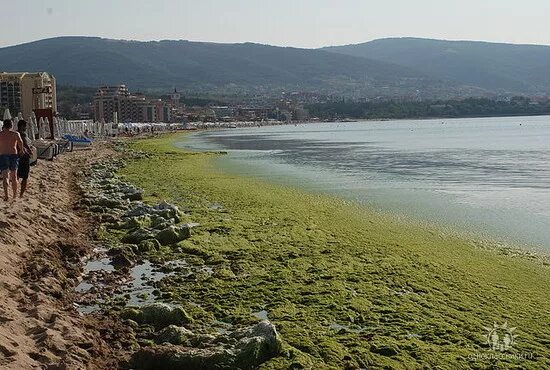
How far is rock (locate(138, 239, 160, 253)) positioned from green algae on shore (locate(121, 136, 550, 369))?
569mm

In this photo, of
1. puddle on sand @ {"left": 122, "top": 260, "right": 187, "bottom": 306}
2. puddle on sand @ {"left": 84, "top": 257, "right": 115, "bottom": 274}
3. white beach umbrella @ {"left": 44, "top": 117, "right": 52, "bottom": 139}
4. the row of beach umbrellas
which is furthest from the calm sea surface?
white beach umbrella @ {"left": 44, "top": 117, "right": 52, "bottom": 139}

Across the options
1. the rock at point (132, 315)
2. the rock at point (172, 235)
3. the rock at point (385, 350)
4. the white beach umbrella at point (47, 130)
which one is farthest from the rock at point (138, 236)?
the white beach umbrella at point (47, 130)

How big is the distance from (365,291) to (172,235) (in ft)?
16.6

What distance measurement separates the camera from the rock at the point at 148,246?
1208 cm

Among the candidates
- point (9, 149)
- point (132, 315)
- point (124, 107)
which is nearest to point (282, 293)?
point (132, 315)

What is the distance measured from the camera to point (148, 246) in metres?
12.2

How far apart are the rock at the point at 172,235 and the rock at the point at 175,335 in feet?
18.0

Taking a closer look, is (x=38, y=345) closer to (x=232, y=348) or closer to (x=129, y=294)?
(x=232, y=348)

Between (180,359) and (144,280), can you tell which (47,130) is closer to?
(144,280)

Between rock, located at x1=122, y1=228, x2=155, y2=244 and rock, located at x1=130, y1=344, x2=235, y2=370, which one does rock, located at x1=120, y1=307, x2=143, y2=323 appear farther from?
rock, located at x1=122, y1=228, x2=155, y2=244

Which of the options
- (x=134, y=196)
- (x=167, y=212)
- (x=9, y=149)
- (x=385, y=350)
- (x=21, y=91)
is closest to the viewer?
(x=385, y=350)

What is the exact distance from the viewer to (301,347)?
23.5 ft

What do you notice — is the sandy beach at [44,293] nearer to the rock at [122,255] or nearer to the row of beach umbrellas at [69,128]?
the rock at [122,255]

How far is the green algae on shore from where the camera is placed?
705cm
